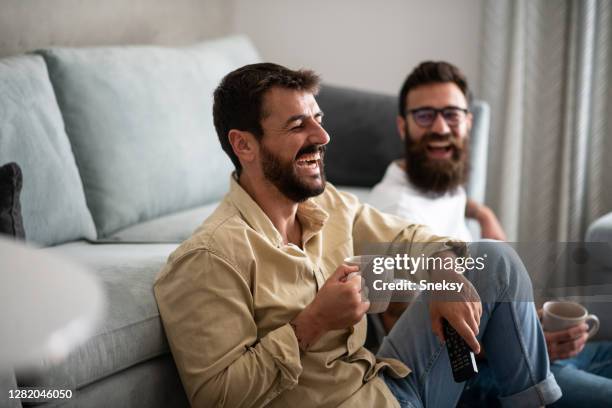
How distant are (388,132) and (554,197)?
940 millimetres

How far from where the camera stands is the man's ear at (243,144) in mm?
1714

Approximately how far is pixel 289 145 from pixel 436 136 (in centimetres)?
92

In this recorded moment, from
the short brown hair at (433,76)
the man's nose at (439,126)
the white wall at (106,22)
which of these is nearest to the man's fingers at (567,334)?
the man's nose at (439,126)

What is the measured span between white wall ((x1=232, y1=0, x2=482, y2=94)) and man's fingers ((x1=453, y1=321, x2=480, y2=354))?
2.13 meters

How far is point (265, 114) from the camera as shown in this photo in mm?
1697

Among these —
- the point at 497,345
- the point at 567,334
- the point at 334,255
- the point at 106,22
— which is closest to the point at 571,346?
the point at 567,334

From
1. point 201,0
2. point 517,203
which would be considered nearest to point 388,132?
point 517,203

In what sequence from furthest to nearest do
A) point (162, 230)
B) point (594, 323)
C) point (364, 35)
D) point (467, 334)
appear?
point (364, 35)
point (162, 230)
point (594, 323)
point (467, 334)

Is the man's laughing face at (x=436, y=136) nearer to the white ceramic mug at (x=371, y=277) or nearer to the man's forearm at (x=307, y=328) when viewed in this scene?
the white ceramic mug at (x=371, y=277)

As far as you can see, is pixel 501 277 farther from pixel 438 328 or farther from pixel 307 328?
pixel 307 328

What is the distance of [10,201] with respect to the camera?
1679mm

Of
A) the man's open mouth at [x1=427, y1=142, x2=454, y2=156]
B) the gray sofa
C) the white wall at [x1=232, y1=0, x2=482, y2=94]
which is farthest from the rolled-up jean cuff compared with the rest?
the white wall at [x1=232, y1=0, x2=482, y2=94]

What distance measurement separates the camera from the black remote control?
1607 millimetres

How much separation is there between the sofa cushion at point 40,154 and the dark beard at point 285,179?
27.2 inches
